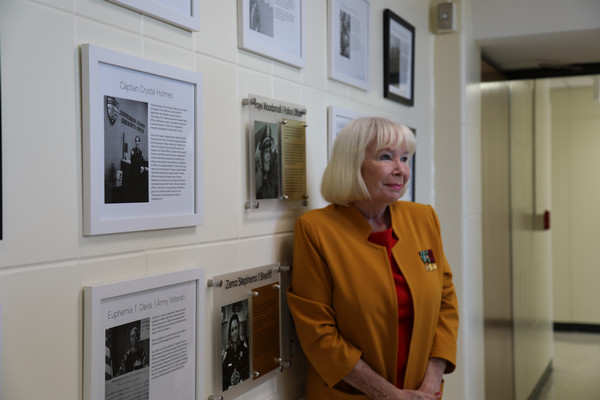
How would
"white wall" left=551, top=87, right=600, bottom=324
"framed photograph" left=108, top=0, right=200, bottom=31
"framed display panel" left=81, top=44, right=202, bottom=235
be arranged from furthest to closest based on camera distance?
"white wall" left=551, top=87, right=600, bottom=324 < "framed photograph" left=108, top=0, right=200, bottom=31 < "framed display panel" left=81, top=44, right=202, bottom=235

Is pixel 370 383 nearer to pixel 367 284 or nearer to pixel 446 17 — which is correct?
pixel 367 284

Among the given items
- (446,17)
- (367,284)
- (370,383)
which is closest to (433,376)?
(370,383)

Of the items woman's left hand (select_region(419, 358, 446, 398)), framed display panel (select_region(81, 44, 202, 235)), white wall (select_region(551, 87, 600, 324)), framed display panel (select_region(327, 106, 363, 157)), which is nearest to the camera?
framed display panel (select_region(81, 44, 202, 235))

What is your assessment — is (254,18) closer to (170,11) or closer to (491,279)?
(170,11)

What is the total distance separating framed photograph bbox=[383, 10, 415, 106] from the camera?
8.06 feet

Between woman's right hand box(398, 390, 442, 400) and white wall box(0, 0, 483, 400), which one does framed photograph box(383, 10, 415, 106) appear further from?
woman's right hand box(398, 390, 442, 400)

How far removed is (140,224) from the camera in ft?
4.09

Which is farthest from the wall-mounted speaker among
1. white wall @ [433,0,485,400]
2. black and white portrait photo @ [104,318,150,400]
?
black and white portrait photo @ [104,318,150,400]

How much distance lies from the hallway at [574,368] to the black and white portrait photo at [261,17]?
2.68 metres

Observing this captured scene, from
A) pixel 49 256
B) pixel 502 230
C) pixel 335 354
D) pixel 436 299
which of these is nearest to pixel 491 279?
pixel 502 230

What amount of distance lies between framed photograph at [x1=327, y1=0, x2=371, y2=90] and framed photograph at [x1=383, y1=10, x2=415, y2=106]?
0.15 m

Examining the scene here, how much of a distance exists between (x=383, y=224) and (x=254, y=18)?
702 mm

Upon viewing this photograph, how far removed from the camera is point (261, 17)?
5.45 feet

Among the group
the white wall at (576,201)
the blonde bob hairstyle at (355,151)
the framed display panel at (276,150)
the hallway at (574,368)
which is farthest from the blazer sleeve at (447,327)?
the hallway at (574,368)
